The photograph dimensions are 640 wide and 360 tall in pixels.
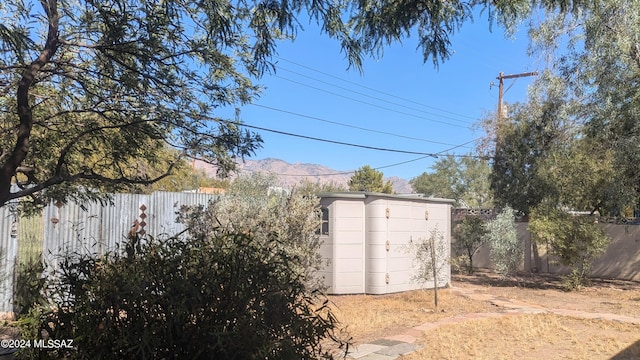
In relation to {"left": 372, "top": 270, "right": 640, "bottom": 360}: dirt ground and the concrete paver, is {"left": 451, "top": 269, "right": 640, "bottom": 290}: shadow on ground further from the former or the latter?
the concrete paver

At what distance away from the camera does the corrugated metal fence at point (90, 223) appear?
25.4ft

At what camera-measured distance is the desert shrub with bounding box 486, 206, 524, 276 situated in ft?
44.3

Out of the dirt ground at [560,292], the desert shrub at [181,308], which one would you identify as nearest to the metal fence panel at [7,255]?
the desert shrub at [181,308]

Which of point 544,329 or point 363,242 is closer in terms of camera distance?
point 544,329

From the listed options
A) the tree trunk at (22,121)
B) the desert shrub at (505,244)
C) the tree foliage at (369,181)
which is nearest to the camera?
the tree trunk at (22,121)

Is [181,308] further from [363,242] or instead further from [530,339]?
[363,242]

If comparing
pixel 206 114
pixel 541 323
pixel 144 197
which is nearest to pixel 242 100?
pixel 206 114

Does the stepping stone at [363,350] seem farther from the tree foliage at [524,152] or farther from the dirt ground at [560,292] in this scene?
the tree foliage at [524,152]

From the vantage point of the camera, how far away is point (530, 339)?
6.98 meters

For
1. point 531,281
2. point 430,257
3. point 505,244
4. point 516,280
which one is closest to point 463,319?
point 430,257

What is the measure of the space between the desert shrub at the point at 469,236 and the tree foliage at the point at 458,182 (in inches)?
1081

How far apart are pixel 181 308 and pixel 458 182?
165ft

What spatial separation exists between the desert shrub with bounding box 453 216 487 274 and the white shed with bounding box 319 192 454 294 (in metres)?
6.41

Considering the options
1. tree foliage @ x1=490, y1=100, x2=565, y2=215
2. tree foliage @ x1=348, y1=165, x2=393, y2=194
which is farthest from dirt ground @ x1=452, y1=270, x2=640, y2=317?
tree foliage @ x1=348, y1=165, x2=393, y2=194
